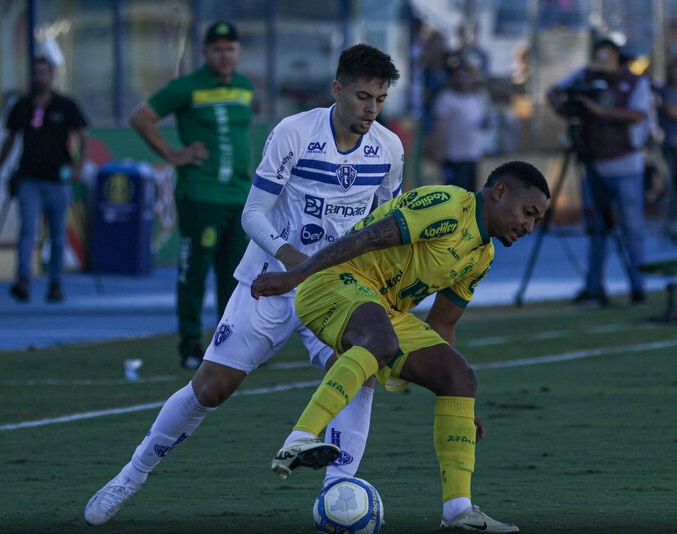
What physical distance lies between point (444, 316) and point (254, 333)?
77 cm

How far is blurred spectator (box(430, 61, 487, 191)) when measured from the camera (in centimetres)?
2259

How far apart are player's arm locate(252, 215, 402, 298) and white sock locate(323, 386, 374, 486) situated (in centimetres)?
57

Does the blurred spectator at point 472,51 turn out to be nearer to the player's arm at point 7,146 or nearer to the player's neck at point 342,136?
the player's arm at point 7,146

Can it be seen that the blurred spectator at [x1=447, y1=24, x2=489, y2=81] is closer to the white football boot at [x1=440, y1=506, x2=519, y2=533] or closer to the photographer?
the photographer

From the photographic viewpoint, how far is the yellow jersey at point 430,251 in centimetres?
621

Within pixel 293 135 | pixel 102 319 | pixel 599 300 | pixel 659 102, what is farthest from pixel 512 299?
pixel 293 135

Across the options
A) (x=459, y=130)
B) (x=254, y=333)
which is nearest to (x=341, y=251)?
(x=254, y=333)

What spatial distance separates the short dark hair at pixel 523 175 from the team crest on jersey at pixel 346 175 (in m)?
0.74

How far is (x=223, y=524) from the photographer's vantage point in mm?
6500

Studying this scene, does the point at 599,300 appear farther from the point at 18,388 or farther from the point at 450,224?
the point at 450,224

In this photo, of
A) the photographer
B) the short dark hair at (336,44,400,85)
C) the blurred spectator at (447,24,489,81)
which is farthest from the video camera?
the blurred spectator at (447,24,489,81)

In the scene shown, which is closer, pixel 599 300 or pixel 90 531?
pixel 90 531

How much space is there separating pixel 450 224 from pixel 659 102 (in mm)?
17564

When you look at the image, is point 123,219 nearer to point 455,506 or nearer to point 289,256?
point 289,256
